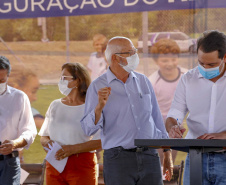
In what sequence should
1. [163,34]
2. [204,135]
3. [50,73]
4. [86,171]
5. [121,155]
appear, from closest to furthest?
[204,135] → [121,155] → [86,171] → [163,34] → [50,73]

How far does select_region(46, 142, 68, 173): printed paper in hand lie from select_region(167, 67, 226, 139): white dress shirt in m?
1.14

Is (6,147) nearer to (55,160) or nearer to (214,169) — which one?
(55,160)

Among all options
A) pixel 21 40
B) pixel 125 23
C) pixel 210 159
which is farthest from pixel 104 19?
pixel 210 159

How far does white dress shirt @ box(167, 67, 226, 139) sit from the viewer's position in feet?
9.19

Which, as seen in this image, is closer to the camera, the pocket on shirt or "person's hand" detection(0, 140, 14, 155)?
the pocket on shirt

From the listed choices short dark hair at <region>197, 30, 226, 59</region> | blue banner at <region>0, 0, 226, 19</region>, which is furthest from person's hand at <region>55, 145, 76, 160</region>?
blue banner at <region>0, 0, 226, 19</region>

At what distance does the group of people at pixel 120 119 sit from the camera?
2793mm

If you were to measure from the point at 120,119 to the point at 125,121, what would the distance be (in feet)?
0.12

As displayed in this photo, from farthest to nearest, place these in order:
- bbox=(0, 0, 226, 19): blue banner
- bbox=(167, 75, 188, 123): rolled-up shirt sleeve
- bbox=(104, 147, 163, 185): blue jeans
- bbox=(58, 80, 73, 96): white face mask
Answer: bbox=(0, 0, 226, 19): blue banner < bbox=(58, 80, 73, 96): white face mask < bbox=(104, 147, 163, 185): blue jeans < bbox=(167, 75, 188, 123): rolled-up shirt sleeve

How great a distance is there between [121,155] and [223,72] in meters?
0.84

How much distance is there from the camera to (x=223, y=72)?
2.86 meters

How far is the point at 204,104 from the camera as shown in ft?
9.32

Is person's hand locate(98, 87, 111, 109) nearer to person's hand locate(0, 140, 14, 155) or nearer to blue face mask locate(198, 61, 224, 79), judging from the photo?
blue face mask locate(198, 61, 224, 79)

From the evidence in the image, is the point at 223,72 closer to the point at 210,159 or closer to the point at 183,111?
the point at 183,111
